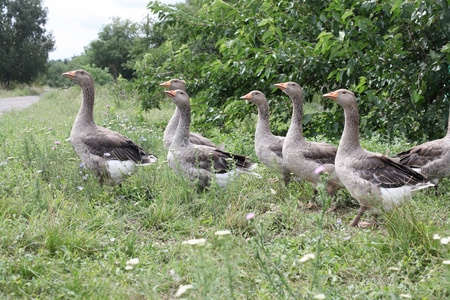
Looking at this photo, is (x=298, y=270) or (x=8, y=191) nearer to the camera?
(x=298, y=270)

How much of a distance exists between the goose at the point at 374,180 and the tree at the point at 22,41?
41.1 m

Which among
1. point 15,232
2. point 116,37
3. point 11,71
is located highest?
point 116,37

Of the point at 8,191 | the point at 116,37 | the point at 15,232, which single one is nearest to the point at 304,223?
the point at 15,232

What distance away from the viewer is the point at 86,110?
216 inches

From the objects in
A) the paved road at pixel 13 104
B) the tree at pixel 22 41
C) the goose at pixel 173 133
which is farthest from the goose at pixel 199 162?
the tree at pixel 22 41

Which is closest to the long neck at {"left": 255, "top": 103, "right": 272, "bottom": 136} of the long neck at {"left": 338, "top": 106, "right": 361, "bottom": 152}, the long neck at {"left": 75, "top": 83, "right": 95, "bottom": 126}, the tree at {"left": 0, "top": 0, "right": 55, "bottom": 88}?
the long neck at {"left": 338, "top": 106, "right": 361, "bottom": 152}

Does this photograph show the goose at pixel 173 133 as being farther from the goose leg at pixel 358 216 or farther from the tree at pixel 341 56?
the goose leg at pixel 358 216

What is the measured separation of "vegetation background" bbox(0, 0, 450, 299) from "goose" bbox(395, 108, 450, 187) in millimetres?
296

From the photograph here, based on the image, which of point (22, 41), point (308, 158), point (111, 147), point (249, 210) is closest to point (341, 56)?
point (308, 158)

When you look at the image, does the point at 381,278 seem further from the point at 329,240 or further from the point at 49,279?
the point at 49,279

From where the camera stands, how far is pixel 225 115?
→ 325 inches

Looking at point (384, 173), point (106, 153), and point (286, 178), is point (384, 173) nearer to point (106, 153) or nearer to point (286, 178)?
point (286, 178)

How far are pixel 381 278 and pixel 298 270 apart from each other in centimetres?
66

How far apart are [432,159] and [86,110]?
499 centimetres
